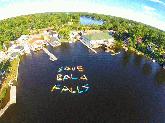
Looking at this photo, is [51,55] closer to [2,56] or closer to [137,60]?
[2,56]

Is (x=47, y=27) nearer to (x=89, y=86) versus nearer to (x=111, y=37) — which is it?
(x=111, y=37)

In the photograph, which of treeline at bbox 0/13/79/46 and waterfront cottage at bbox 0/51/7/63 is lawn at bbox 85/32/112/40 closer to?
treeline at bbox 0/13/79/46

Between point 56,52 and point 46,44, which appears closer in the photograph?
point 56,52

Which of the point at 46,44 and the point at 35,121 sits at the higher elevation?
the point at 46,44

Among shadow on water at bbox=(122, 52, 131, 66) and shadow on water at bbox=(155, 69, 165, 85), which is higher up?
shadow on water at bbox=(122, 52, 131, 66)

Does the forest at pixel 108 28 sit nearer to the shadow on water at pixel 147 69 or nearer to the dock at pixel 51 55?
the shadow on water at pixel 147 69

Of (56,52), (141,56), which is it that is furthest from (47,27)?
(141,56)

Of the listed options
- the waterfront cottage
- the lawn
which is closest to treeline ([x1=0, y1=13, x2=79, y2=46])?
the waterfront cottage

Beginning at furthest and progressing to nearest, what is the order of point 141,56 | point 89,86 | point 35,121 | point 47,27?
point 47,27, point 141,56, point 89,86, point 35,121

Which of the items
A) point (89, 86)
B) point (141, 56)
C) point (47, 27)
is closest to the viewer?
point (89, 86)
